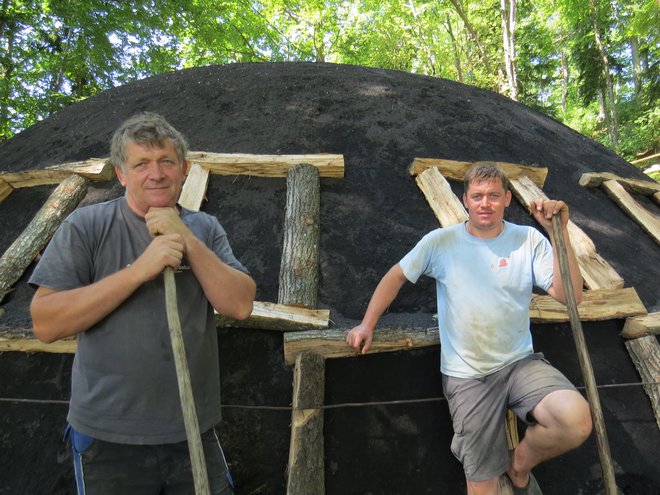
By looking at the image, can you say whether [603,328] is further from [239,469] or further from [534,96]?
[534,96]

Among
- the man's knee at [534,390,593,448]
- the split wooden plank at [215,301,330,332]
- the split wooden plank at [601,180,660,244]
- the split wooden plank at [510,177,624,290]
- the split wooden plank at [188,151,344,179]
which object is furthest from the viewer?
the split wooden plank at [601,180,660,244]

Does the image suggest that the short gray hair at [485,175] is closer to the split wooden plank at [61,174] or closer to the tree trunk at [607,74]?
the split wooden plank at [61,174]

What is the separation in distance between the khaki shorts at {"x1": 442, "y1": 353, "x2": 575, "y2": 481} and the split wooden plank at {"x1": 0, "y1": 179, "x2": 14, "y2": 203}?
4928 mm

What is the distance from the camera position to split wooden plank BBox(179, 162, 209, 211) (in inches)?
157

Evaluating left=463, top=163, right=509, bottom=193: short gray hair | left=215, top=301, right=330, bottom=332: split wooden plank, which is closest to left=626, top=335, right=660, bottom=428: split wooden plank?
left=463, top=163, right=509, bottom=193: short gray hair

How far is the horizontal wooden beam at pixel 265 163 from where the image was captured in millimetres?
4379

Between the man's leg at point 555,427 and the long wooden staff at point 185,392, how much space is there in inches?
68.4

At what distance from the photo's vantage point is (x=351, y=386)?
10.4 feet

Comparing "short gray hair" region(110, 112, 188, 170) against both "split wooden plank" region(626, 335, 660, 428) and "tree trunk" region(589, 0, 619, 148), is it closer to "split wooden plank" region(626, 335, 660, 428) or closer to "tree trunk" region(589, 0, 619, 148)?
"split wooden plank" region(626, 335, 660, 428)

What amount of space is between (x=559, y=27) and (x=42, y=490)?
29526mm

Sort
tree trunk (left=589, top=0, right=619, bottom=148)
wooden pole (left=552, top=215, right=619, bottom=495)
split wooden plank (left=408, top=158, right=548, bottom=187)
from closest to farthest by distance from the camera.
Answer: wooden pole (left=552, top=215, right=619, bottom=495), split wooden plank (left=408, top=158, right=548, bottom=187), tree trunk (left=589, top=0, right=619, bottom=148)

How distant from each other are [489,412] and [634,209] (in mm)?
3854

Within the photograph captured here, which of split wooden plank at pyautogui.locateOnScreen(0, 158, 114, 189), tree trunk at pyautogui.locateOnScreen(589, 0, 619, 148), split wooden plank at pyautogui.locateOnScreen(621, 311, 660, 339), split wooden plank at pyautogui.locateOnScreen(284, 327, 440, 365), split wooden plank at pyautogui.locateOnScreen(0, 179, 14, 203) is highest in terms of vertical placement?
tree trunk at pyautogui.locateOnScreen(589, 0, 619, 148)

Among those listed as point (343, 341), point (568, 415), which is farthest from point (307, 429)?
point (568, 415)
